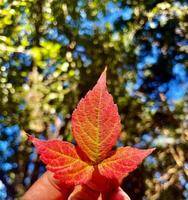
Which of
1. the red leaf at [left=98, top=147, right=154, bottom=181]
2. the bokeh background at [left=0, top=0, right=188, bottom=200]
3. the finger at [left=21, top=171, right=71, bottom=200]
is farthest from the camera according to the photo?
the bokeh background at [left=0, top=0, right=188, bottom=200]

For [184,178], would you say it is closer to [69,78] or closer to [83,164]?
[69,78]

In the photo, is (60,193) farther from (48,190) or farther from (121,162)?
(121,162)

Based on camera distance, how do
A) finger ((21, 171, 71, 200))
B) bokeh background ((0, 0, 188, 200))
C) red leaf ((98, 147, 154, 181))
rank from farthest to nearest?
bokeh background ((0, 0, 188, 200)) → finger ((21, 171, 71, 200)) → red leaf ((98, 147, 154, 181))

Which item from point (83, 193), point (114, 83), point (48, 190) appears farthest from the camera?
point (114, 83)

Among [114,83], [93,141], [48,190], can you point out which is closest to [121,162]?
[93,141]

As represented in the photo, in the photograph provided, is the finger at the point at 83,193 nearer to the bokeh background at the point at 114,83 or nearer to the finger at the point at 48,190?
the finger at the point at 48,190

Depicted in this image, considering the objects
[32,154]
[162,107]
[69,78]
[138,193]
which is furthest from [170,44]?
[32,154]

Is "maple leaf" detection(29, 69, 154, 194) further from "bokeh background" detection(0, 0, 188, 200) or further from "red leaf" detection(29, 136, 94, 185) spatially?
"bokeh background" detection(0, 0, 188, 200)

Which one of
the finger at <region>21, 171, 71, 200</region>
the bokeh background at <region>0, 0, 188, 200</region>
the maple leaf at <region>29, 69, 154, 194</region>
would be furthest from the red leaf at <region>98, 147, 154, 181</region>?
the bokeh background at <region>0, 0, 188, 200</region>
